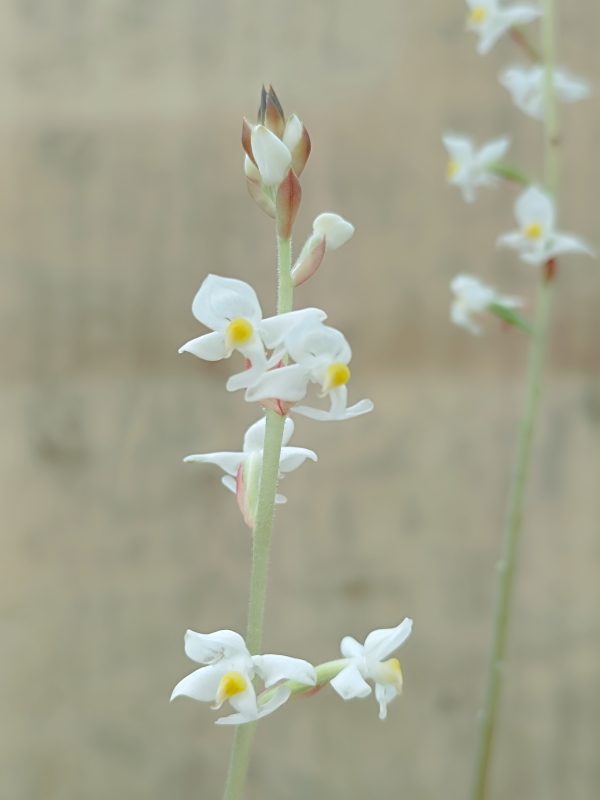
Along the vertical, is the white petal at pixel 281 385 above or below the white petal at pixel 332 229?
below

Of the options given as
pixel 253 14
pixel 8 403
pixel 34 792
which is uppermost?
pixel 253 14

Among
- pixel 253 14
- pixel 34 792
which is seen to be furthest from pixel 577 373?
pixel 34 792

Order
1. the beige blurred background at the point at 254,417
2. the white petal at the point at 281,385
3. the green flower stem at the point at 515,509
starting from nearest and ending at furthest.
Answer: the white petal at the point at 281,385, the green flower stem at the point at 515,509, the beige blurred background at the point at 254,417

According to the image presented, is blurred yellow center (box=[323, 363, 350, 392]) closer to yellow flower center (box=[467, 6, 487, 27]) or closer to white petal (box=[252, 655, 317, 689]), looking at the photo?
white petal (box=[252, 655, 317, 689])

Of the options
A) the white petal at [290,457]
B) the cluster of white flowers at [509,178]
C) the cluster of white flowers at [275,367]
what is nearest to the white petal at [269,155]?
the cluster of white flowers at [275,367]

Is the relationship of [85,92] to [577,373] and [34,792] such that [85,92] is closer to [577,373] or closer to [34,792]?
[577,373]

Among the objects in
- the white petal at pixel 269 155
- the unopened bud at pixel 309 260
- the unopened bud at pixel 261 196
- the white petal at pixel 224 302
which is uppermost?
the white petal at pixel 269 155

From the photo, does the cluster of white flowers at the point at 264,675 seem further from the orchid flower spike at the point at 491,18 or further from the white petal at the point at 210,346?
the orchid flower spike at the point at 491,18
